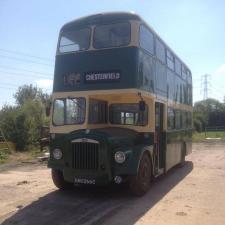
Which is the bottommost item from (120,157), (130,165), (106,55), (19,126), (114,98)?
(130,165)

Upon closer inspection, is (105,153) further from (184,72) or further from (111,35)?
(184,72)

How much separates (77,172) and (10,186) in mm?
2665

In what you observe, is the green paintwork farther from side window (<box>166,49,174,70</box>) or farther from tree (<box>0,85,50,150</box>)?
tree (<box>0,85,50,150</box>)

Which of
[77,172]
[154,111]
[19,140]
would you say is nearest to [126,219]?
[77,172]

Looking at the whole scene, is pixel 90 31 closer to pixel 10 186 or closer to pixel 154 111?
pixel 154 111

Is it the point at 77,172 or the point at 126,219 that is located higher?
the point at 77,172

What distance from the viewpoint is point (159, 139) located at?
11.0 m

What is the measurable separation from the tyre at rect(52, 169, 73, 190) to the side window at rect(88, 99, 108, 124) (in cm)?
153

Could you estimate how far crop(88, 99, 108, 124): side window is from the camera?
9594 mm

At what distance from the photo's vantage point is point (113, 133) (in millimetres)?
9031

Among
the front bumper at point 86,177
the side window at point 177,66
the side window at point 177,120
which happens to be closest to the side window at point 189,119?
the side window at point 177,120

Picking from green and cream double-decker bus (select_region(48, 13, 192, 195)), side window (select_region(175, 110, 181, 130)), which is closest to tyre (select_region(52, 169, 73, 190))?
green and cream double-decker bus (select_region(48, 13, 192, 195))

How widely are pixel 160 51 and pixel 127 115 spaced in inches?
108

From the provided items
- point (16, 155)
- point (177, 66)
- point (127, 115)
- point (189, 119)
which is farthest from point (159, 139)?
point (16, 155)
